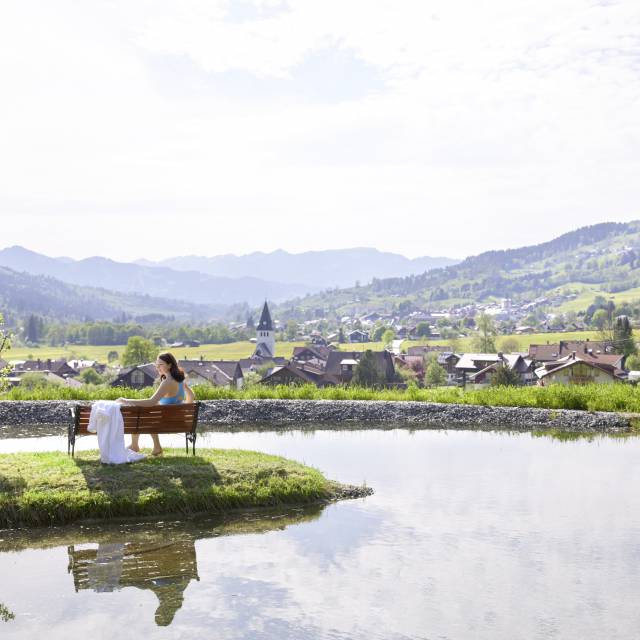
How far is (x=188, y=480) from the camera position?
11414 millimetres

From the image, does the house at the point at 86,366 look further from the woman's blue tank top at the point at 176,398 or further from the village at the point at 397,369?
the woman's blue tank top at the point at 176,398

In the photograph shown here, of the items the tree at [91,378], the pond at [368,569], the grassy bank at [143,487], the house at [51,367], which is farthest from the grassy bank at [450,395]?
the house at [51,367]

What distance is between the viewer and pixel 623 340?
112 m

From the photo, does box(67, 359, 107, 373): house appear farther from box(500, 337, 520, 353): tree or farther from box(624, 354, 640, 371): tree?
box(624, 354, 640, 371): tree

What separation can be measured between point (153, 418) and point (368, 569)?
17.0ft

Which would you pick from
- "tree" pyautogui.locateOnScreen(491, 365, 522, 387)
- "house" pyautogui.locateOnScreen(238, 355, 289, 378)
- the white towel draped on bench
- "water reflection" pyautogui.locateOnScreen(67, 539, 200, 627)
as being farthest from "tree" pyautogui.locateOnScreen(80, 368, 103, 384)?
"water reflection" pyautogui.locateOnScreen(67, 539, 200, 627)

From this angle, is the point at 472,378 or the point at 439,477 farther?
the point at 472,378

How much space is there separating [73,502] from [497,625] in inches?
232

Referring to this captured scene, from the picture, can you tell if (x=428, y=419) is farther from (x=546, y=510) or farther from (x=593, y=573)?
(x=593, y=573)

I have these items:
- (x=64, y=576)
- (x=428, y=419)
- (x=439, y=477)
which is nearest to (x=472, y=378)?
(x=428, y=419)

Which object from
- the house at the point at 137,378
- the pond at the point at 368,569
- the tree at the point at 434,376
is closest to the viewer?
the pond at the point at 368,569

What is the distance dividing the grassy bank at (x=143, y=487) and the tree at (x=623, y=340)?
101953 millimetres

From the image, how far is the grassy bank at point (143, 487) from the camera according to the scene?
10.5 metres

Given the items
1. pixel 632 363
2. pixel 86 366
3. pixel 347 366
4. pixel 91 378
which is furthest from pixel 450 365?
pixel 86 366
